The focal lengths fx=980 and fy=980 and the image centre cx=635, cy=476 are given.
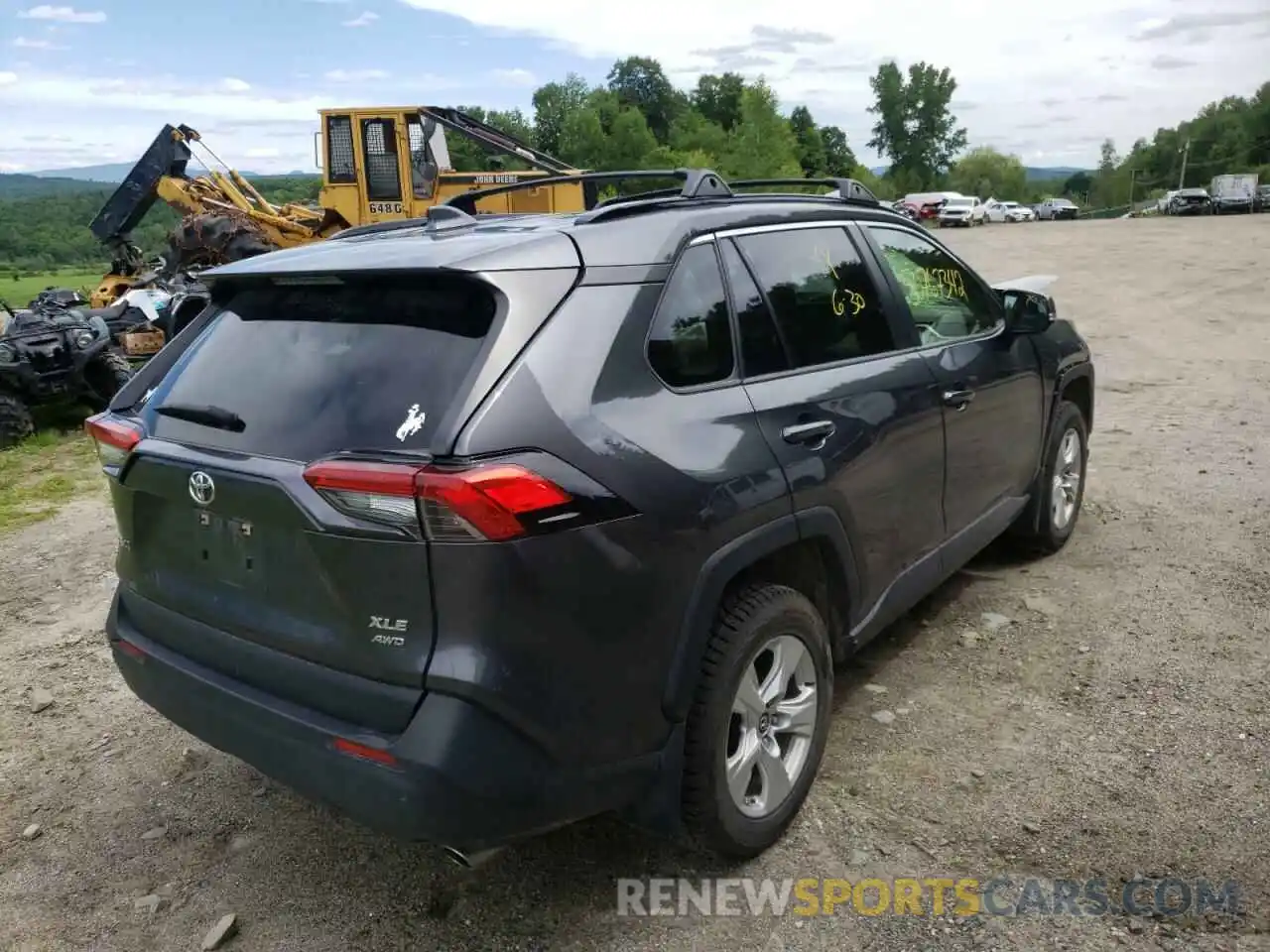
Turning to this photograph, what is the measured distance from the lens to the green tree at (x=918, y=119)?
101250 millimetres

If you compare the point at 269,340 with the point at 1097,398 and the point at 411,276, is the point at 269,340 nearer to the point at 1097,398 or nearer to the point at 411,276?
the point at 411,276

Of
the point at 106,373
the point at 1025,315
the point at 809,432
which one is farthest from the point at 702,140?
the point at 809,432

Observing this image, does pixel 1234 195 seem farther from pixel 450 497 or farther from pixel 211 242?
pixel 450 497

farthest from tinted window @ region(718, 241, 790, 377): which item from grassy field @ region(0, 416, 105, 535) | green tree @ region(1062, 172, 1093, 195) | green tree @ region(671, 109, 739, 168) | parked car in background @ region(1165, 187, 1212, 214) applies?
green tree @ region(1062, 172, 1093, 195)

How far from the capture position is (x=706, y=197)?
3.12 m

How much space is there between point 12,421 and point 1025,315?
27.3 feet

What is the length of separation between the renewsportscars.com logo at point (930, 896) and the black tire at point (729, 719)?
13cm

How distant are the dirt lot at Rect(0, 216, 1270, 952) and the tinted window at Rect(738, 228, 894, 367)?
1.37m

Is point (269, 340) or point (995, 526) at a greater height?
point (269, 340)

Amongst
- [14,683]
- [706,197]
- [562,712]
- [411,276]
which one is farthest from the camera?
[14,683]

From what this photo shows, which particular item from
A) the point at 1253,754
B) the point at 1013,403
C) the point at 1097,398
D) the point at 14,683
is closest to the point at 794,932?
the point at 1253,754

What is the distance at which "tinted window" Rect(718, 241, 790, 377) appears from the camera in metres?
2.85

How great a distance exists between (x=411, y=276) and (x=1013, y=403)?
289 cm

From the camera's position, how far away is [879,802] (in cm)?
307
